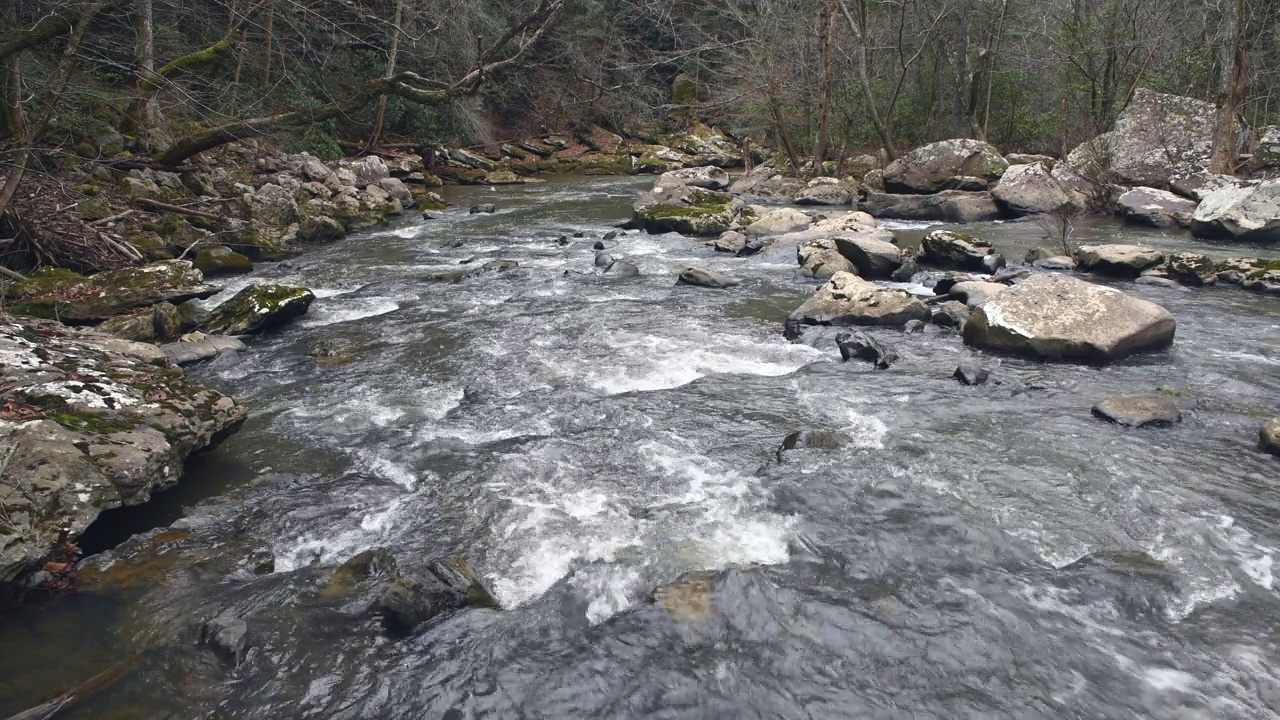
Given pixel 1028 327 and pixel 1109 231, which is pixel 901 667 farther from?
pixel 1109 231

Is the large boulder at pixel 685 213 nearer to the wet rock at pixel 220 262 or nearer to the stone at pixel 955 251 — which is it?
the stone at pixel 955 251

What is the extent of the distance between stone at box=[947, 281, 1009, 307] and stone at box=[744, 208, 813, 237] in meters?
5.28

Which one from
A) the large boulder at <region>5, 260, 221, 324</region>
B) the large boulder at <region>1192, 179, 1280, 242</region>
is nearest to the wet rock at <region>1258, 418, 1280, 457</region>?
the large boulder at <region>1192, 179, 1280, 242</region>

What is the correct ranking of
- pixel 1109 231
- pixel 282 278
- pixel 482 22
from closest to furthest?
pixel 282 278 → pixel 1109 231 → pixel 482 22

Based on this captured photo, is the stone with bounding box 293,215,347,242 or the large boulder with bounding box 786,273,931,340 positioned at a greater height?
the stone with bounding box 293,215,347,242

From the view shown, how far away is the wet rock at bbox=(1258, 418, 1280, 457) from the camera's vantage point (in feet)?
16.5

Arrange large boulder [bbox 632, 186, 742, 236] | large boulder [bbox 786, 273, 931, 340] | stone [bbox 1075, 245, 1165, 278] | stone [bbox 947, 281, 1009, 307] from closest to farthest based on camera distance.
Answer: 1. large boulder [bbox 786, 273, 931, 340]
2. stone [bbox 947, 281, 1009, 307]
3. stone [bbox 1075, 245, 1165, 278]
4. large boulder [bbox 632, 186, 742, 236]

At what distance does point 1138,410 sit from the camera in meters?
5.64

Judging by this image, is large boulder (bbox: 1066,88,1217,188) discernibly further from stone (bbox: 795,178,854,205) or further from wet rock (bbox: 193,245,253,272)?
wet rock (bbox: 193,245,253,272)

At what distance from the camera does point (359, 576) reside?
3.92m

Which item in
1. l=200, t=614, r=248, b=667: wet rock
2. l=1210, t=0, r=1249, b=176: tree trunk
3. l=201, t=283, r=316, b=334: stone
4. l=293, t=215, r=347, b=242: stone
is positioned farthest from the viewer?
l=293, t=215, r=347, b=242: stone

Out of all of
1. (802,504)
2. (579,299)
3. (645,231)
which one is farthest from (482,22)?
(802,504)

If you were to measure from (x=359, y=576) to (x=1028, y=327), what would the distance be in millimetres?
6120

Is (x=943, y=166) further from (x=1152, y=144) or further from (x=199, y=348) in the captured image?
(x=199, y=348)
